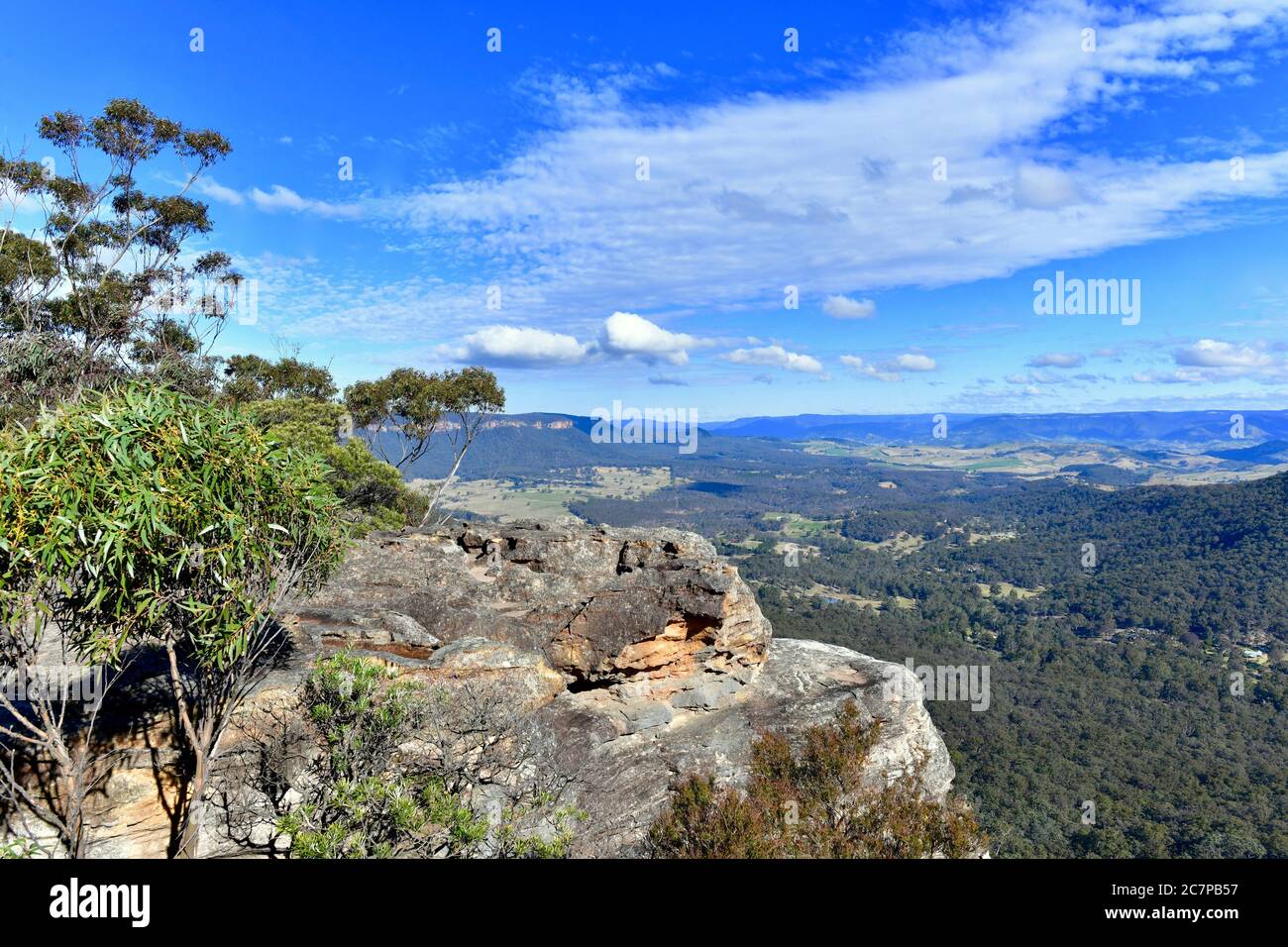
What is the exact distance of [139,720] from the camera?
10.5 meters

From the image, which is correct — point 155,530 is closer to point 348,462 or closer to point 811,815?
point 811,815

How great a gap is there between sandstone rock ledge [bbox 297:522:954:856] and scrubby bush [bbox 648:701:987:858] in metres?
1.17

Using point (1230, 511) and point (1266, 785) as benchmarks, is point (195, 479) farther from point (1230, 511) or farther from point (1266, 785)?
point (1230, 511)

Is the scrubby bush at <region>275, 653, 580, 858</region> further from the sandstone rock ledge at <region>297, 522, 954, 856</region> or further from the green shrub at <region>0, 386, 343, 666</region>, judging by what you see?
the green shrub at <region>0, 386, 343, 666</region>

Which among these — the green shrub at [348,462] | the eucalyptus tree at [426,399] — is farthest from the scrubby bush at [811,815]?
the eucalyptus tree at [426,399]

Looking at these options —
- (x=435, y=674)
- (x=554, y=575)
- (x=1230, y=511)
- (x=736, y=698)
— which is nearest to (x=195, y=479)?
(x=435, y=674)

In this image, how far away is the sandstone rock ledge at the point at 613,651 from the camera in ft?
46.5

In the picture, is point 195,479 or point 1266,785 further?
point 1266,785

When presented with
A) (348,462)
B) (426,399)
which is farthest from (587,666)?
(426,399)

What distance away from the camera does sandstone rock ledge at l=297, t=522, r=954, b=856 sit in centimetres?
1419

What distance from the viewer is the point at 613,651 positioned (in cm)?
1620

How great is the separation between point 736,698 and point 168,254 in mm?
34331
